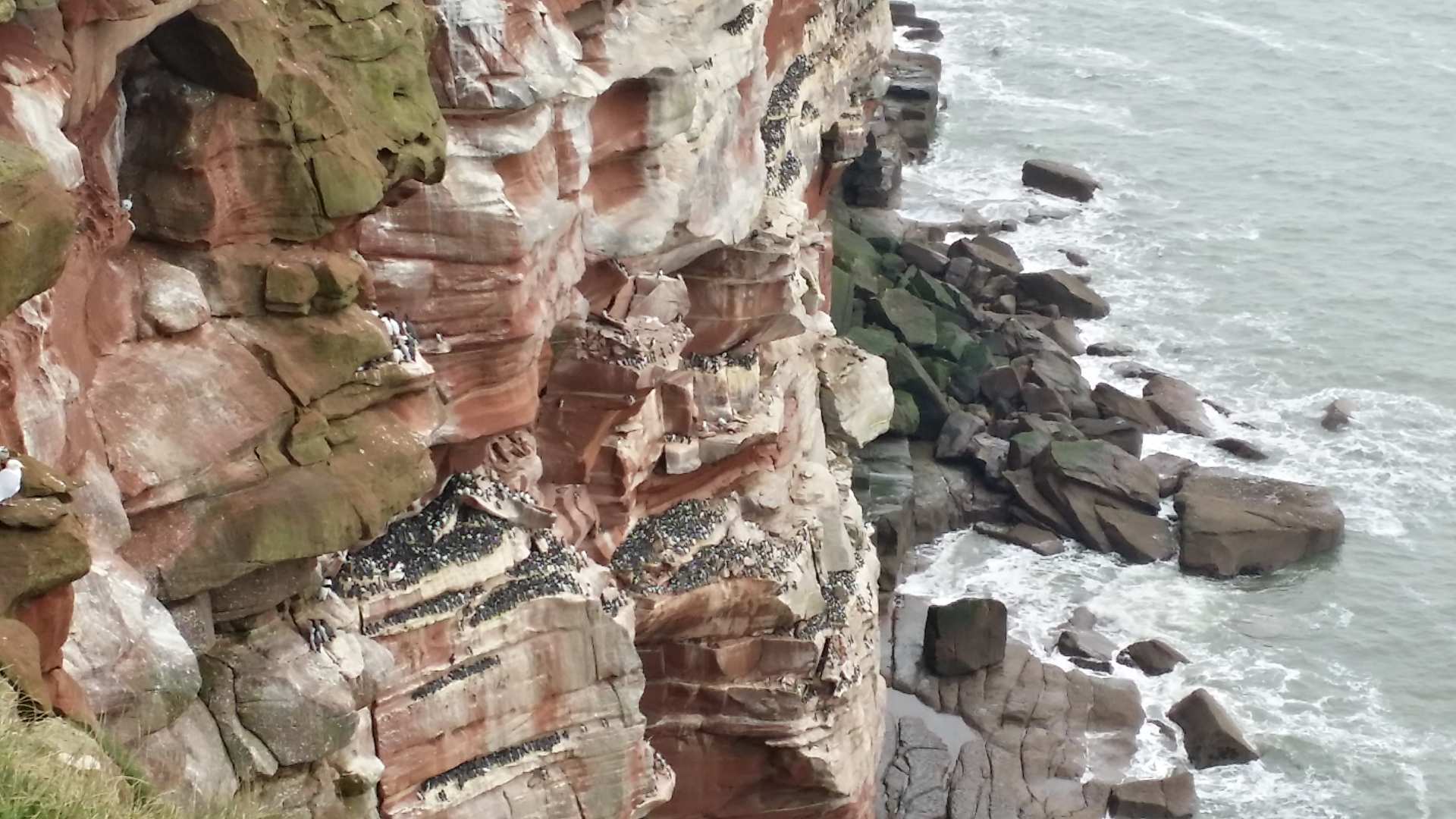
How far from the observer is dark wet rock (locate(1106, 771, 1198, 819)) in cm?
3138

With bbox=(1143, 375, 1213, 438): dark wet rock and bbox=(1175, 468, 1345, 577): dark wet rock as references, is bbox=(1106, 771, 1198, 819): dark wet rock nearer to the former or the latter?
bbox=(1175, 468, 1345, 577): dark wet rock

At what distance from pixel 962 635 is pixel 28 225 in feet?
87.7

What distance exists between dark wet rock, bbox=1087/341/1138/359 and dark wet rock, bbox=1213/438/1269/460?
17.7 ft

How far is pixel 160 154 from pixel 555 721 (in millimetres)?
8377

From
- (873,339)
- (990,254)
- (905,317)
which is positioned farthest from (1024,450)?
(990,254)

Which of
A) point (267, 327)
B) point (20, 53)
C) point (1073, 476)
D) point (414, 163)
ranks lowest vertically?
point (1073, 476)

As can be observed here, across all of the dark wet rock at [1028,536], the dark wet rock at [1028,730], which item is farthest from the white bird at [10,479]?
the dark wet rock at [1028,536]

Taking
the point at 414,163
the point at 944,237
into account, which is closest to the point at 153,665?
the point at 414,163

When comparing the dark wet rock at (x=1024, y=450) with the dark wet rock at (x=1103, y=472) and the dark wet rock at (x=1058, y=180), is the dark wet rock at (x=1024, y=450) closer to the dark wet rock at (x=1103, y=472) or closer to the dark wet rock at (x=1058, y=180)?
the dark wet rock at (x=1103, y=472)

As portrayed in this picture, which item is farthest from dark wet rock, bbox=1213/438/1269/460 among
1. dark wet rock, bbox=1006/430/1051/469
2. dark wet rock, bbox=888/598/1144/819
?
dark wet rock, bbox=888/598/1144/819

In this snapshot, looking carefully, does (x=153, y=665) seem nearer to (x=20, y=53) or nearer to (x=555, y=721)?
(x=20, y=53)

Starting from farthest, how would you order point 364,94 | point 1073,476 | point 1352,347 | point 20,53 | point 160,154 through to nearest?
point 1352,347, point 1073,476, point 364,94, point 160,154, point 20,53

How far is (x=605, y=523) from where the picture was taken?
2300 cm

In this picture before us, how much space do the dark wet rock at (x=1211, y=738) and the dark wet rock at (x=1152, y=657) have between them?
6.96 ft
